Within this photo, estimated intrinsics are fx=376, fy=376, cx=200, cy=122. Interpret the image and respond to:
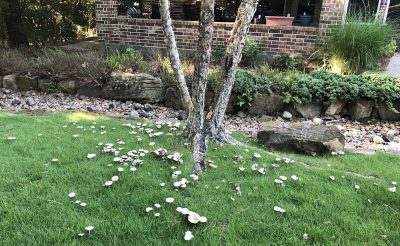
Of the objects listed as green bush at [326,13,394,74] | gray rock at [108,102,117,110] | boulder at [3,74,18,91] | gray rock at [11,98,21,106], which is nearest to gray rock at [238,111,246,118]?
green bush at [326,13,394,74]

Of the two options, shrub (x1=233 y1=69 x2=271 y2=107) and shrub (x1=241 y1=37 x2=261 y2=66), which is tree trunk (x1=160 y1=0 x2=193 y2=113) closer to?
shrub (x1=233 y1=69 x2=271 y2=107)

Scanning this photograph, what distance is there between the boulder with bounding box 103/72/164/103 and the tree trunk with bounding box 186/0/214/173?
2.71m

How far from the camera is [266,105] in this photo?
6133 millimetres

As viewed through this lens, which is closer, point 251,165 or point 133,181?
point 133,181

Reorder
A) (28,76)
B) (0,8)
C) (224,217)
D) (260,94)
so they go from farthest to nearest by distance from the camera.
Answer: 1. (0,8)
2. (28,76)
3. (260,94)
4. (224,217)

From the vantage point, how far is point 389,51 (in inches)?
273

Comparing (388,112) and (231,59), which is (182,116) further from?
(388,112)

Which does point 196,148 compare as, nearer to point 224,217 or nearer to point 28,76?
point 224,217

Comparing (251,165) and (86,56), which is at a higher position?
(86,56)

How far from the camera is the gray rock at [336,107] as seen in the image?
609 centimetres

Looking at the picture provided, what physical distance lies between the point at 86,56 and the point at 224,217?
5.26 metres

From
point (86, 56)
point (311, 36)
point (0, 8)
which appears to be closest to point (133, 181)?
point (86, 56)

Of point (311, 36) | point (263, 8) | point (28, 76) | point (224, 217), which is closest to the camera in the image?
point (224, 217)

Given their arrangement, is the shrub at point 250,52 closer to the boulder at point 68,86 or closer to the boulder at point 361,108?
the boulder at point 361,108
